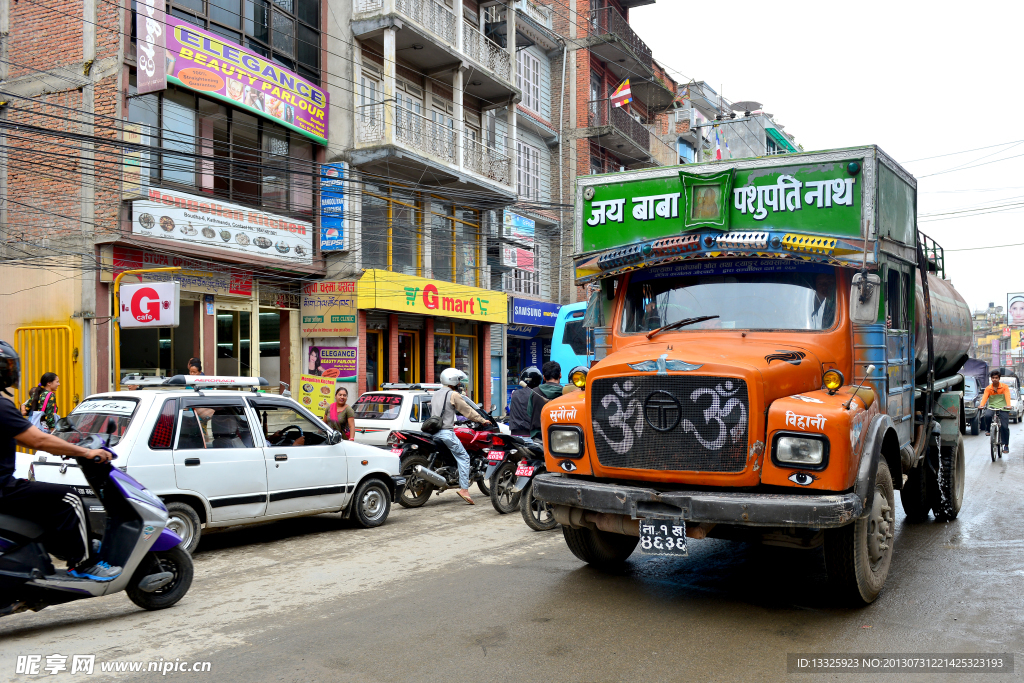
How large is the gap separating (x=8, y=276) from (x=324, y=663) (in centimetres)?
1429

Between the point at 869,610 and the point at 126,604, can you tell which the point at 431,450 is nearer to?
the point at 126,604

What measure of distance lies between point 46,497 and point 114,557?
61cm

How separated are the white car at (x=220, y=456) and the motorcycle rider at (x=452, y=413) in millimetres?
1366

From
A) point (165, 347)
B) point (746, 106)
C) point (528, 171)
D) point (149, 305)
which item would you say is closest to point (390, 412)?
point (149, 305)

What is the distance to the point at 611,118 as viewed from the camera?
31.3m

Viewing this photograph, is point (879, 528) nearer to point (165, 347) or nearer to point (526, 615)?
point (526, 615)

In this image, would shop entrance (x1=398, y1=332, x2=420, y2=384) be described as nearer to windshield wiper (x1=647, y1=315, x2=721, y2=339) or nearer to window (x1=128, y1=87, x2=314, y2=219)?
window (x1=128, y1=87, x2=314, y2=219)

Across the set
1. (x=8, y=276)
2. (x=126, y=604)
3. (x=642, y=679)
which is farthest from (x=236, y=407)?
(x=8, y=276)

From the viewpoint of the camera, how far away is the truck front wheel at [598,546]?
6.52 metres

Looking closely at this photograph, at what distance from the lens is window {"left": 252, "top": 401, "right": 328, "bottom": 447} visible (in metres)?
8.40

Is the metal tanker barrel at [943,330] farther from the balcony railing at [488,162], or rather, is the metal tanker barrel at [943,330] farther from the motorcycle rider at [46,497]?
the balcony railing at [488,162]

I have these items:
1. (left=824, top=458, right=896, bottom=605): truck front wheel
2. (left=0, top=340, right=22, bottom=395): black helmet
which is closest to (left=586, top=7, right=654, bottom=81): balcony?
(left=824, top=458, right=896, bottom=605): truck front wheel

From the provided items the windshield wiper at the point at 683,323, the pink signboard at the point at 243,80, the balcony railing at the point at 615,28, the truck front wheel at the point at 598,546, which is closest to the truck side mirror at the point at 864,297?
the windshield wiper at the point at 683,323

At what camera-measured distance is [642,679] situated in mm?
4242
